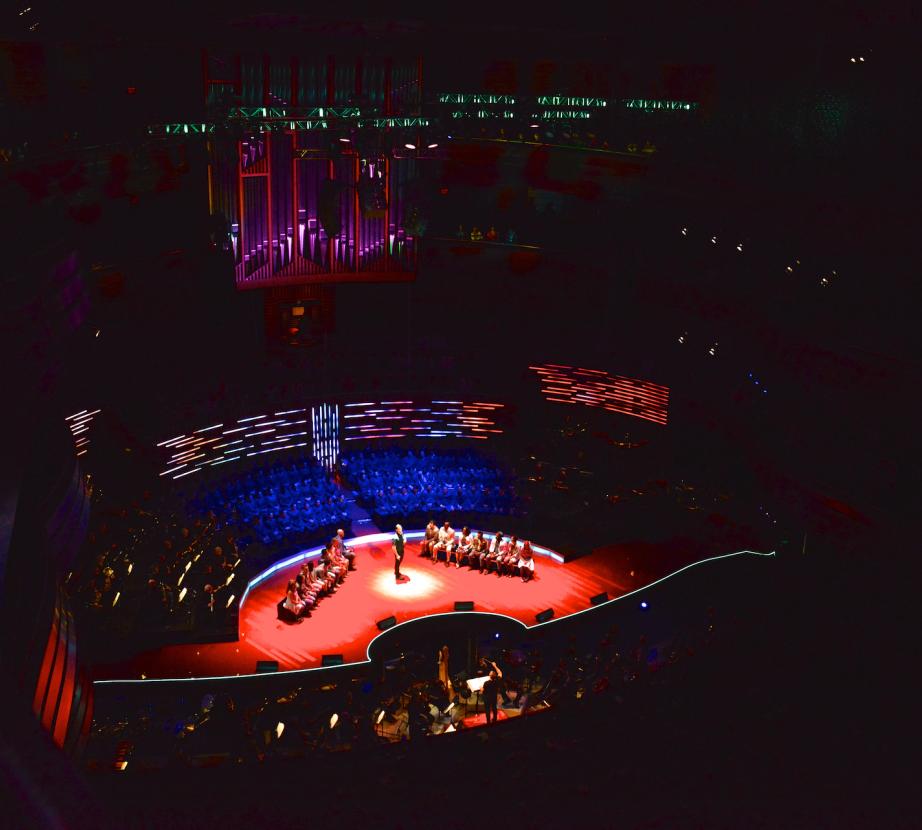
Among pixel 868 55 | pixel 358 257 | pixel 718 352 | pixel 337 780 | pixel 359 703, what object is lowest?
pixel 359 703

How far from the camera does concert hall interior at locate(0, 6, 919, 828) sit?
10.8 meters

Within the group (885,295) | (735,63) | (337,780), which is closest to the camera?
(337,780)

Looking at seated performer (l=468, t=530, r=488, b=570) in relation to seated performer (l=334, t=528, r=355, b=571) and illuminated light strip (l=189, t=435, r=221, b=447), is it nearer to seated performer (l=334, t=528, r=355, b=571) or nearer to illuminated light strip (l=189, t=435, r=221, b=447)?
seated performer (l=334, t=528, r=355, b=571)

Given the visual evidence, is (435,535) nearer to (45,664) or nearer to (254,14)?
(254,14)

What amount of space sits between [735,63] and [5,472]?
54.4 feet

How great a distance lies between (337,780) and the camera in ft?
33.0

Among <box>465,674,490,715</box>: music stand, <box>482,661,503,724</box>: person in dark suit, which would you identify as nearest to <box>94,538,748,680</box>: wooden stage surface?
<box>465,674,490,715</box>: music stand

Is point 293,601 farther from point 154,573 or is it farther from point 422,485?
point 422,485

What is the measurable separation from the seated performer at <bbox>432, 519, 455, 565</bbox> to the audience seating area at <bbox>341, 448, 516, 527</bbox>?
4.07ft

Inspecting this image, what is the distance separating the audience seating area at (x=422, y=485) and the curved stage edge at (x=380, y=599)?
707mm

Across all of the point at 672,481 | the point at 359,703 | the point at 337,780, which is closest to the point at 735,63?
the point at 672,481

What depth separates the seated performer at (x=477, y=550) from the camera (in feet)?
69.0

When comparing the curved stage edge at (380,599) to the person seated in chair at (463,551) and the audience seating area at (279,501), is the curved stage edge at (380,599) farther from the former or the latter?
the audience seating area at (279,501)

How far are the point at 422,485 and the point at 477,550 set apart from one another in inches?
102
